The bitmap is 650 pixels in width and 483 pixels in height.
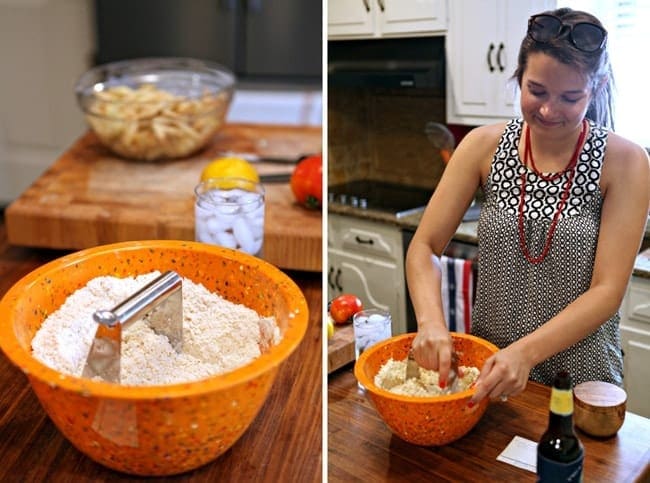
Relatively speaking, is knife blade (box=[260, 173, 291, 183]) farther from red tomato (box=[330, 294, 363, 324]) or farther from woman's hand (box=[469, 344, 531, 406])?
woman's hand (box=[469, 344, 531, 406])

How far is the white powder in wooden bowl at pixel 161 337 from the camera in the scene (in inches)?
21.7

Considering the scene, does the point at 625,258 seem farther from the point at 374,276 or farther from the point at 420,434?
the point at 374,276

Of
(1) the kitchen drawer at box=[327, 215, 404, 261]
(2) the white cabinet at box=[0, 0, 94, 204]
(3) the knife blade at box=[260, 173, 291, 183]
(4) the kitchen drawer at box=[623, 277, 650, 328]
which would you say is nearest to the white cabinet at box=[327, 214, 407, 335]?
(1) the kitchen drawer at box=[327, 215, 404, 261]

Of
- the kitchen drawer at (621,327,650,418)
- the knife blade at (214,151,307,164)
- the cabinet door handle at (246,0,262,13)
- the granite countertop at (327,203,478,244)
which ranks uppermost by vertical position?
the cabinet door handle at (246,0,262,13)

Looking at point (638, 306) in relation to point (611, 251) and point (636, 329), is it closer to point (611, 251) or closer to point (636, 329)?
point (636, 329)

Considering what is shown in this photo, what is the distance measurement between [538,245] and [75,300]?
1.30 ft

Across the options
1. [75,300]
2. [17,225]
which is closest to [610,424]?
[75,300]

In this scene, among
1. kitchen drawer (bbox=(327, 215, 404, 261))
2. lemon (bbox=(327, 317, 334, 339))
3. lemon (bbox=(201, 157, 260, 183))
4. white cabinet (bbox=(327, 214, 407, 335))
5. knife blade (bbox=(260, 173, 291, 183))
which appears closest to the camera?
lemon (bbox=(327, 317, 334, 339))

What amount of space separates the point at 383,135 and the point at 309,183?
3.18 ft

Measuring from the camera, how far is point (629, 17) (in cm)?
70

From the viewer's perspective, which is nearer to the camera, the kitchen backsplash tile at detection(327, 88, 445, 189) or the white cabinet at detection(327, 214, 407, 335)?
the white cabinet at detection(327, 214, 407, 335)

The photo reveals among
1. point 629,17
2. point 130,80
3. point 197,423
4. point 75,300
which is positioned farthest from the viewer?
point 130,80

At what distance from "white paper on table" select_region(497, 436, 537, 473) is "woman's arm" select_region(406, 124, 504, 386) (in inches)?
3.6

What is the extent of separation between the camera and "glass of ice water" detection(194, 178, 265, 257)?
90 centimetres
